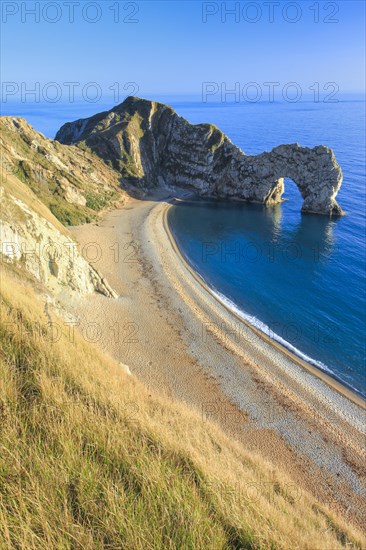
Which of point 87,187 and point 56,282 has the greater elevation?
point 87,187

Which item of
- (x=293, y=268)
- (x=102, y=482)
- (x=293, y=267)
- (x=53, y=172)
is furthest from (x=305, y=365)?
(x=53, y=172)

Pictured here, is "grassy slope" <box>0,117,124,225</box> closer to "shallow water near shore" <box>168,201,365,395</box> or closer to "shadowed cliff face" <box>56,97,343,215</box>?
"shadowed cliff face" <box>56,97,343,215</box>

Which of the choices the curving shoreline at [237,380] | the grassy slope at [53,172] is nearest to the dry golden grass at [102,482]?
the curving shoreline at [237,380]

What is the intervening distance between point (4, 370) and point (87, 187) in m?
63.1

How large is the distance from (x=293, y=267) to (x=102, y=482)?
49.0m

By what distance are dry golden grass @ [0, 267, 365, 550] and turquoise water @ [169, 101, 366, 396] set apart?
88.6 feet

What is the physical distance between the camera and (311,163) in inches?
2923

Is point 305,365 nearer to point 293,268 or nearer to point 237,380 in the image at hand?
point 237,380

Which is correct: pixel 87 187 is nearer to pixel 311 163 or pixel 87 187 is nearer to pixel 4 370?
pixel 311 163

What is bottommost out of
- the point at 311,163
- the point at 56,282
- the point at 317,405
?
the point at 317,405

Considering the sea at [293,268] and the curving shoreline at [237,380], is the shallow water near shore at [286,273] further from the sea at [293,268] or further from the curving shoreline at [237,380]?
the curving shoreline at [237,380]

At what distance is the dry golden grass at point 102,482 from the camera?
4414 mm

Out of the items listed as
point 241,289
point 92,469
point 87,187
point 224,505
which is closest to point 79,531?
point 92,469

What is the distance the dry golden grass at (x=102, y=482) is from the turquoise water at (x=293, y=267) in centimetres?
2700
